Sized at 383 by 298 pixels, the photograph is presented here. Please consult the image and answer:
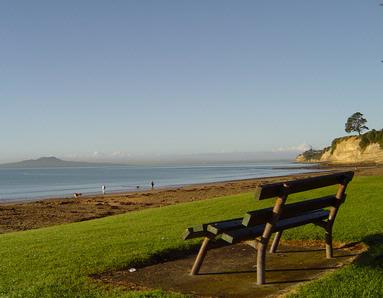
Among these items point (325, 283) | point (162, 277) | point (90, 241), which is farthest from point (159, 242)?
point (325, 283)

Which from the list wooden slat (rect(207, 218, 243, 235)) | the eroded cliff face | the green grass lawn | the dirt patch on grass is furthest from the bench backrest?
the eroded cliff face

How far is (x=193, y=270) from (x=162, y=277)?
44 centimetres

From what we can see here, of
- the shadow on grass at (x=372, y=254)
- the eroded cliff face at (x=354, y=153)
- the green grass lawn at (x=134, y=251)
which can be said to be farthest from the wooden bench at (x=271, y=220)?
the eroded cliff face at (x=354, y=153)

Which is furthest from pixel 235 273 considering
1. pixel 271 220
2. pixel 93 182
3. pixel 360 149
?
pixel 360 149

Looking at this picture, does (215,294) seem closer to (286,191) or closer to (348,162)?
(286,191)

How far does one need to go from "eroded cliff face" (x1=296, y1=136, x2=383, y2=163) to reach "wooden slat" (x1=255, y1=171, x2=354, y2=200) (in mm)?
89894

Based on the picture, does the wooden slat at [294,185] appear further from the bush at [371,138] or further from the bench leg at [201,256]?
the bush at [371,138]

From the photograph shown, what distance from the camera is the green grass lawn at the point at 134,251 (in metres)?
5.79

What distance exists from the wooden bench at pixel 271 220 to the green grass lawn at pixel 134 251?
792 mm

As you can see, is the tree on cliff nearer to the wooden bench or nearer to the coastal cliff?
the coastal cliff

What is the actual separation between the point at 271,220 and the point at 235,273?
1114 mm

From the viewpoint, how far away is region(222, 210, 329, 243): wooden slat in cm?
598

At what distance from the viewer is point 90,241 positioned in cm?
999

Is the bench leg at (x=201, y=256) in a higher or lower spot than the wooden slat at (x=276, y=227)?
lower
